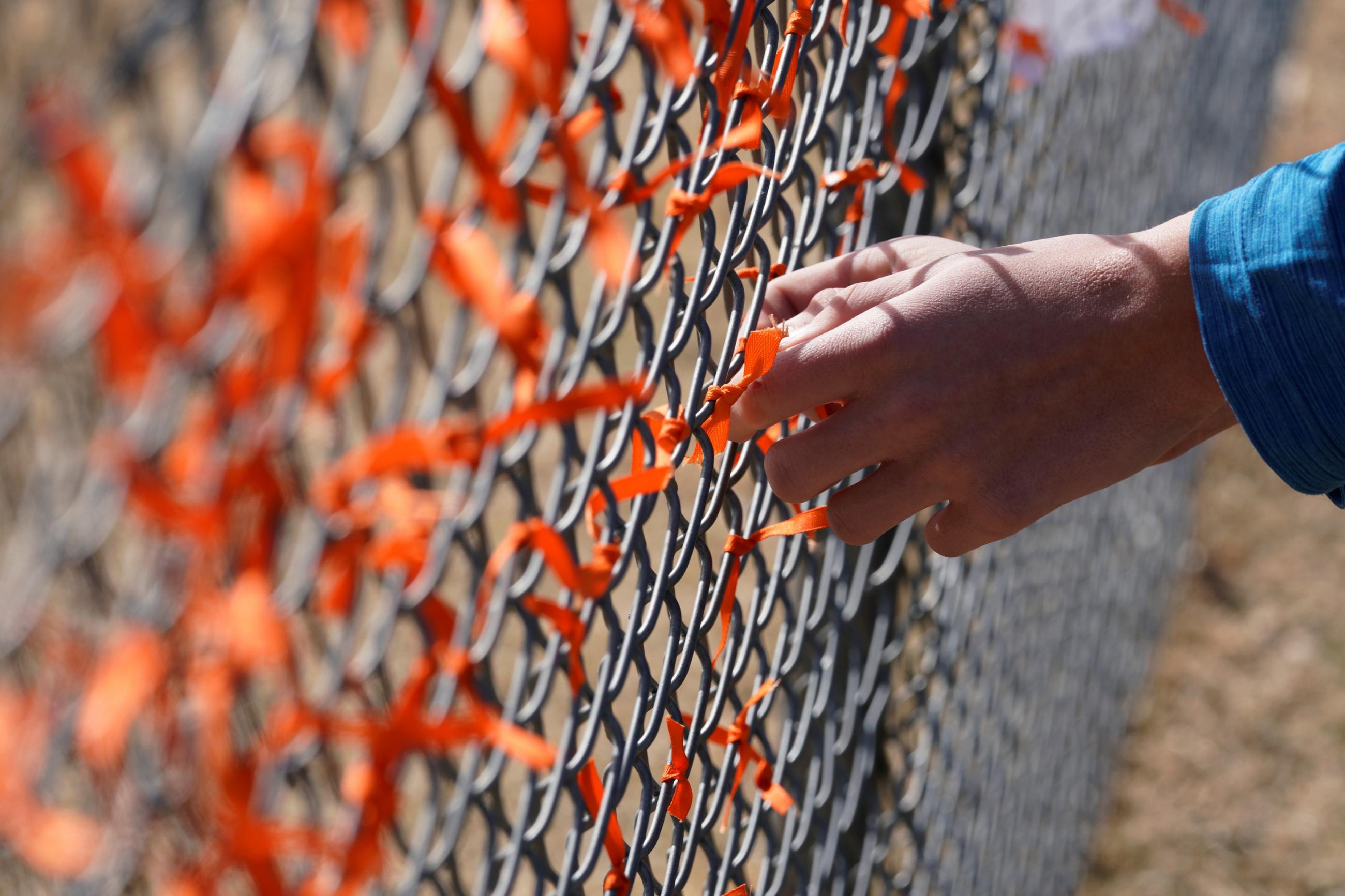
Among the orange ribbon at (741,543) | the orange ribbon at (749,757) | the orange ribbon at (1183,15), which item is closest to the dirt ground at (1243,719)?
the orange ribbon at (1183,15)

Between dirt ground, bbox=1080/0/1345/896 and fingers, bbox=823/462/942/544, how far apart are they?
5.98 ft

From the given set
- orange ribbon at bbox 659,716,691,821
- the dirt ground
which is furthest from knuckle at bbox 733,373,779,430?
the dirt ground

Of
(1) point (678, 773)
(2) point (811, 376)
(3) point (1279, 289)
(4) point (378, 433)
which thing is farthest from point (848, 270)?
(4) point (378, 433)

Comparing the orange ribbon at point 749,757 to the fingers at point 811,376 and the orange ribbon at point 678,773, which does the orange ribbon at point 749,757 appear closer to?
the orange ribbon at point 678,773

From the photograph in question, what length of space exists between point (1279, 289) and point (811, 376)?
1.32 feet

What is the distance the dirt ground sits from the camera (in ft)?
7.79

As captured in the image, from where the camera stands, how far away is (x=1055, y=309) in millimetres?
902

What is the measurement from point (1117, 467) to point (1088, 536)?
4.91ft

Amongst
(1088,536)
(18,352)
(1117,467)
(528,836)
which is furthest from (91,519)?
(1088,536)

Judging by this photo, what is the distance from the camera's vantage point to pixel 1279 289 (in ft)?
3.01

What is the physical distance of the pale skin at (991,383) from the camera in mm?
887

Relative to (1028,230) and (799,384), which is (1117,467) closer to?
(799,384)

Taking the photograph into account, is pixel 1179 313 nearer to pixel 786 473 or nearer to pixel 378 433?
pixel 786 473

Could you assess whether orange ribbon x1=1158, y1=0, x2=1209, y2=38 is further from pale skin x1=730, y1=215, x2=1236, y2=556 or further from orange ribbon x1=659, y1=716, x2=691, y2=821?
orange ribbon x1=659, y1=716, x2=691, y2=821
